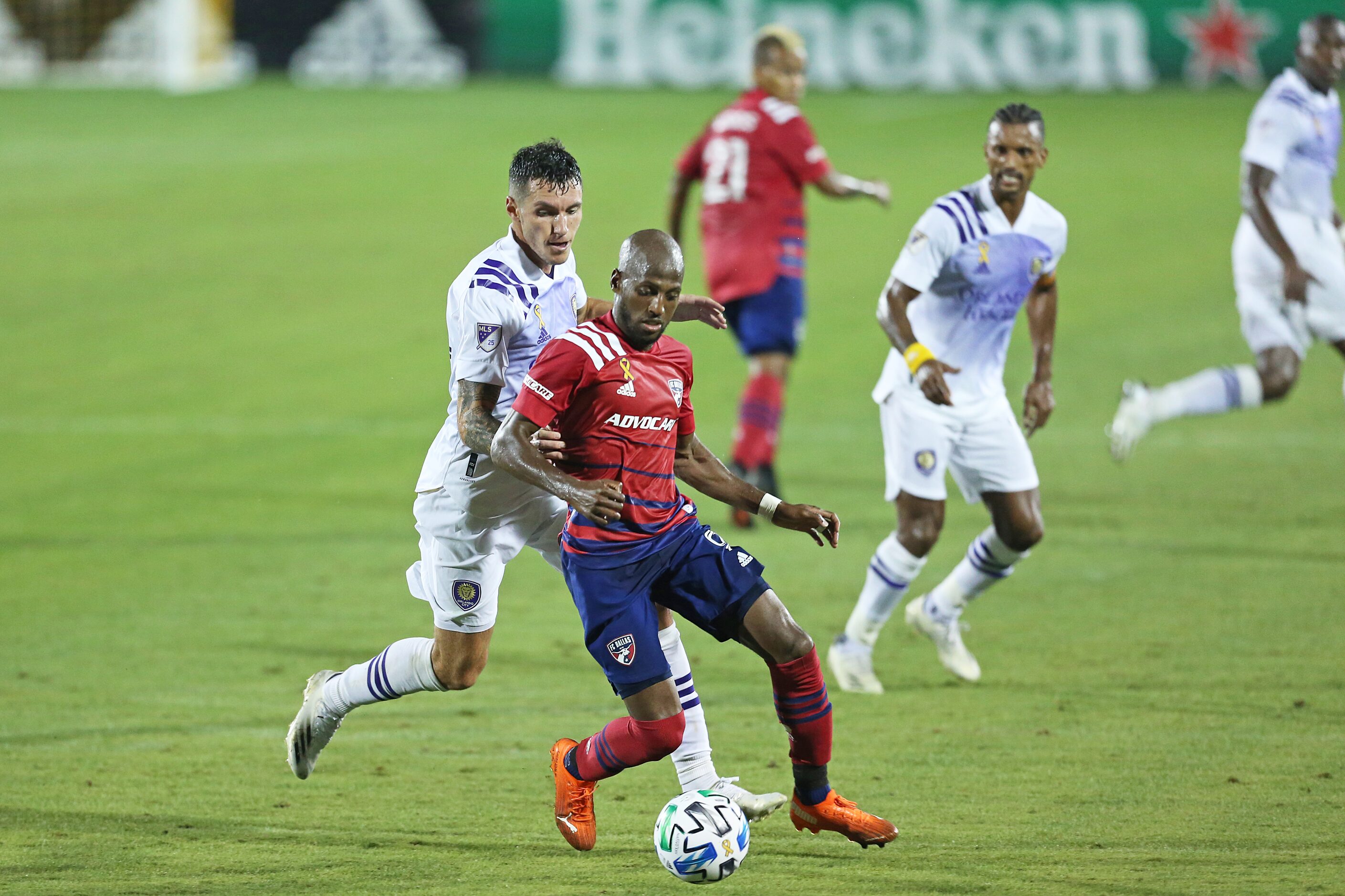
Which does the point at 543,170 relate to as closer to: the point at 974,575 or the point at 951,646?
the point at 974,575

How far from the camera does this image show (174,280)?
60.5 feet

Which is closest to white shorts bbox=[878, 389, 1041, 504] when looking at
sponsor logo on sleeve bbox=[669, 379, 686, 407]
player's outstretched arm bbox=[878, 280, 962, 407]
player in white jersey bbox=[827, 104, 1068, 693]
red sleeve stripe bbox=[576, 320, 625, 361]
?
player in white jersey bbox=[827, 104, 1068, 693]

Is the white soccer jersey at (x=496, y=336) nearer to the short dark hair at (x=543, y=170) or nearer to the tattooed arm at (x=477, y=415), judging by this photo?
the tattooed arm at (x=477, y=415)

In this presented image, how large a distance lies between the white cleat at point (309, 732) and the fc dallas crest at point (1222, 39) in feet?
79.2

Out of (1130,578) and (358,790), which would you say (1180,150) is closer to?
(1130,578)

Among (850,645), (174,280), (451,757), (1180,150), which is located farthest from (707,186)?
(1180,150)

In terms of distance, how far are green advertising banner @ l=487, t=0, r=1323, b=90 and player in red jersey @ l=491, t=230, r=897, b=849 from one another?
23.1 meters

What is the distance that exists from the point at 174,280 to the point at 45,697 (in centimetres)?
1171

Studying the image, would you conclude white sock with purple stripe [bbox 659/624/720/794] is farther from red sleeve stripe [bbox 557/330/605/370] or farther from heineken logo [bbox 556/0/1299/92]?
heineken logo [bbox 556/0/1299/92]

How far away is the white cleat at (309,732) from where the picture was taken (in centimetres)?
615

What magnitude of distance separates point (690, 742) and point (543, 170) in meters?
1.92

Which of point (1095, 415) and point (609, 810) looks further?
point (1095, 415)

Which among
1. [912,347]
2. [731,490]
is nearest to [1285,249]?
[912,347]

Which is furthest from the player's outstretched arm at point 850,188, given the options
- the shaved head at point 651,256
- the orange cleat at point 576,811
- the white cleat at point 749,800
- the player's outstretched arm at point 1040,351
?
the orange cleat at point 576,811
